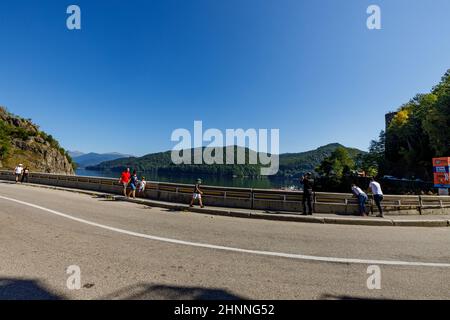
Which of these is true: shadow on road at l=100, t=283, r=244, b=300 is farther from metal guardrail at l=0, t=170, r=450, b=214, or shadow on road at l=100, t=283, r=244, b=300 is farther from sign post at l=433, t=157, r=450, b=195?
sign post at l=433, t=157, r=450, b=195

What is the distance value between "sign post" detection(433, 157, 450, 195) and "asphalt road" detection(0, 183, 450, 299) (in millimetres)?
7394

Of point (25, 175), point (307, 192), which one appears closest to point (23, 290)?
point (307, 192)

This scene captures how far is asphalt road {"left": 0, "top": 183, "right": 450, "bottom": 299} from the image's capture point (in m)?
3.41

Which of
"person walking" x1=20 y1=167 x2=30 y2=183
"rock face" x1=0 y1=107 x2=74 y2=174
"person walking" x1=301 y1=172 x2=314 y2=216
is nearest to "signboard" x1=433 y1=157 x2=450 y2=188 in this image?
"person walking" x1=301 y1=172 x2=314 y2=216

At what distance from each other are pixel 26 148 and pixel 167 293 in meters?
95.1

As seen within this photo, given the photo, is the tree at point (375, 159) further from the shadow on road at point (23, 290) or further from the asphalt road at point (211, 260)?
the shadow on road at point (23, 290)

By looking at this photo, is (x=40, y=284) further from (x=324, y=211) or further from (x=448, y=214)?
(x=448, y=214)

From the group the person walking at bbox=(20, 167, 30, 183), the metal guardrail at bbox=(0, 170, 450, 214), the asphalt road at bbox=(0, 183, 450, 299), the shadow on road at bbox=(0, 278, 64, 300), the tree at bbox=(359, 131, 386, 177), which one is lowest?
the asphalt road at bbox=(0, 183, 450, 299)

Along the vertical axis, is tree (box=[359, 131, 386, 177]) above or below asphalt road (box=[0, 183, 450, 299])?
above

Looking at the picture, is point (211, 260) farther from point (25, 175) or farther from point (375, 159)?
point (375, 159)

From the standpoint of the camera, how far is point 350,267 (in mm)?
4473

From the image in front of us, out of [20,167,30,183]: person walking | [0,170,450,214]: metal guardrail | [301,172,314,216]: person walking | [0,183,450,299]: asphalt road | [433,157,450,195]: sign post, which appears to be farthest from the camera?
[20,167,30,183]: person walking
